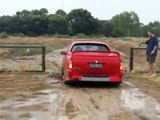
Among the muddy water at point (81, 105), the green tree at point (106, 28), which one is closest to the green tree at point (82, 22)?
the green tree at point (106, 28)

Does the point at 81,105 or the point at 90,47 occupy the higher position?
the point at 90,47

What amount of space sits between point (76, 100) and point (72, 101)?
0.22 m

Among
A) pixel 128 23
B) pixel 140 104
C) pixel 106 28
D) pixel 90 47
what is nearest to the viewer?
pixel 140 104

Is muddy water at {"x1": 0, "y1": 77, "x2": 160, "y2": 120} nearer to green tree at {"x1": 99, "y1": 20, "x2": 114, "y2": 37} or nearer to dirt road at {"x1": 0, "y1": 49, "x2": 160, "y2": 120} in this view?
dirt road at {"x1": 0, "y1": 49, "x2": 160, "y2": 120}

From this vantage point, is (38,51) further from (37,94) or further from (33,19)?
(33,19)

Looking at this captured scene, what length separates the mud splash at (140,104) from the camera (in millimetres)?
10875

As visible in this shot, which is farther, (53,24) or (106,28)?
(106,28)

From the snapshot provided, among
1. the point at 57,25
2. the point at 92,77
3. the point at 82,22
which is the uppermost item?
the point at 82,22

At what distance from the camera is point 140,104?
41.2ft

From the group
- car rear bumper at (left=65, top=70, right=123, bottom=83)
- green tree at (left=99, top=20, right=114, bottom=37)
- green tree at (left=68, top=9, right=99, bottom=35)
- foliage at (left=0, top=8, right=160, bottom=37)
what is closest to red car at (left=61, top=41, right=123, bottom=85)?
car rear bumper at (left=65, top=70, right=123, bottom=83)

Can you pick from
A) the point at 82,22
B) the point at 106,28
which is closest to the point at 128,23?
the point at 106,28

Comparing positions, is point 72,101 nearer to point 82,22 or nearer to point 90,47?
point 90,47

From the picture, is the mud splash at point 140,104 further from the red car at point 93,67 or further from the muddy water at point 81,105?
the red car at point 93,67

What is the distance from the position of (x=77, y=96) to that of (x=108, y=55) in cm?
324
